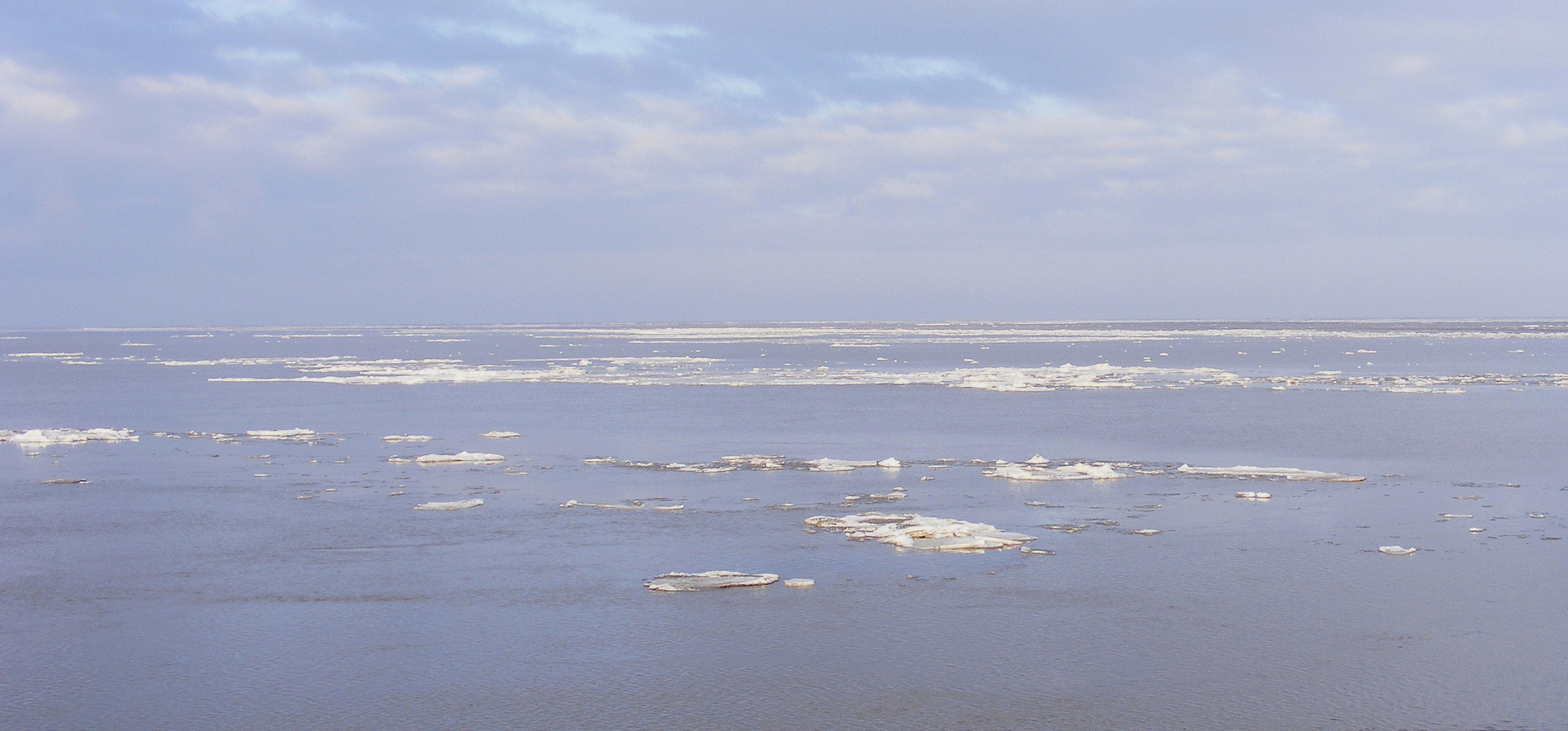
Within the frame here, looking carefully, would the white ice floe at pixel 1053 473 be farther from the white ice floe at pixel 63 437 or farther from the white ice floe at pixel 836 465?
the white ice floe at pixel 63 437

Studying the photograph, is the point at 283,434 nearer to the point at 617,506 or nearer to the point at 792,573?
the point at 617,506

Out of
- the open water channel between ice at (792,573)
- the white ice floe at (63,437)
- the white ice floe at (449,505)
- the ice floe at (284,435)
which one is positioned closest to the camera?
the open water channel between ice at (792,573)

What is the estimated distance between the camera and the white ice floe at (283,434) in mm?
24281

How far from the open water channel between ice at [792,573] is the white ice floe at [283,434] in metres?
0.18

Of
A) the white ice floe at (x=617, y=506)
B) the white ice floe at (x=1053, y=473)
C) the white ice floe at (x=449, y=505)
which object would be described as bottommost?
the white ice floe at (x=449, y=505)

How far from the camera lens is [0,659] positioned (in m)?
9.68

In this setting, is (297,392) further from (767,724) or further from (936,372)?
(767,724)

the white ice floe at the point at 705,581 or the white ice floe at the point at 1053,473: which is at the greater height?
the white ice floe at the point at 1053,473

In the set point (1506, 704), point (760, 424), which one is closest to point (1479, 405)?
point (760, 424)

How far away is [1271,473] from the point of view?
17844 mm

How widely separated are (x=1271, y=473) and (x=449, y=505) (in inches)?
446

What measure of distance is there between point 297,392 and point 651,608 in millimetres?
29290

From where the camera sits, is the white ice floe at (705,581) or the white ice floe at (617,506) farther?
the white ice floe at (617,506)

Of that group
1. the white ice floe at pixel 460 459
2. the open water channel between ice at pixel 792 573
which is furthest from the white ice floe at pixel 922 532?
the white ice floe at pixel 460 459
